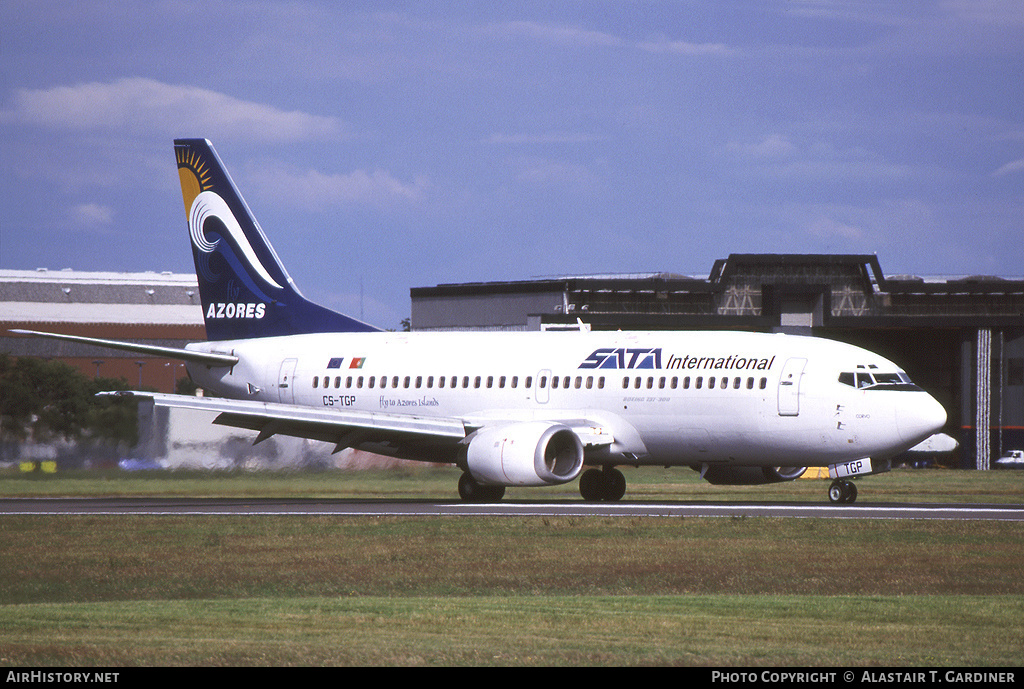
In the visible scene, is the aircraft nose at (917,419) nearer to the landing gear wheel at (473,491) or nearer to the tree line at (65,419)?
the landing gear wheel at (473,491)

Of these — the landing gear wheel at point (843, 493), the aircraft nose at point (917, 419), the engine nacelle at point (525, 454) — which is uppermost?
the aircraft nose at point (917, 419)

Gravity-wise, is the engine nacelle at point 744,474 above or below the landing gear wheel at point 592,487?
above

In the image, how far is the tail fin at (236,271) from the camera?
4572 cm

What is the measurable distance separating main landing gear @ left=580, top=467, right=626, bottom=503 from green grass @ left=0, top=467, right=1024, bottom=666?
30.0 ft

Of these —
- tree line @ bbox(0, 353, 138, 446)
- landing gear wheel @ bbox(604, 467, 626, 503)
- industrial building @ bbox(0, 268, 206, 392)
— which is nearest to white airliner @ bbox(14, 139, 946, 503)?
landing gear wheel @ bbox(604, 467, 626, 503)

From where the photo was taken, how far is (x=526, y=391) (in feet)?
130

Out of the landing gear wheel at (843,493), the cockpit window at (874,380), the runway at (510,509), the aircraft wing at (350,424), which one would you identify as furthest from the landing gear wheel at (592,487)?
the cockpit window at (874,380)

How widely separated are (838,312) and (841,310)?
0.25m

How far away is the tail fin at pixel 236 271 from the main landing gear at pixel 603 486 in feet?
30.5

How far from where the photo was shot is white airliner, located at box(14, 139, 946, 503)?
35500 millimetres

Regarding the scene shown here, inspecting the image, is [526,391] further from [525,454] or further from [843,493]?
[843,493]

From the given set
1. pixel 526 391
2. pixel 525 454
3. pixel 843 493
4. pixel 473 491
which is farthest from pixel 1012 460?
pixel 525 454

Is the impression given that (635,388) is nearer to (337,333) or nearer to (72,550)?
(337,333)

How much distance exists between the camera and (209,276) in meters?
46.6
